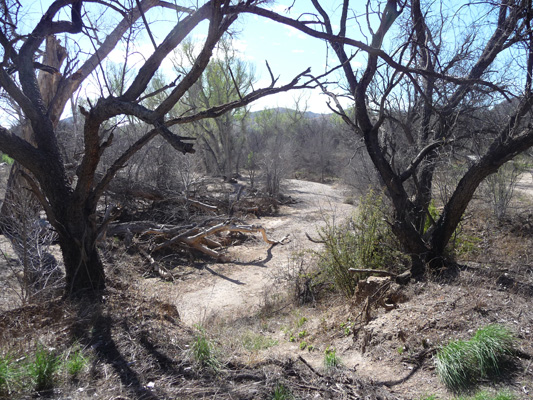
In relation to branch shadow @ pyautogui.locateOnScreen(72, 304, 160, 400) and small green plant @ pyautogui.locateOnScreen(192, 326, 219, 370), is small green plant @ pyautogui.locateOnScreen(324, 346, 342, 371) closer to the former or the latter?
small green plant @ pyautogui.locateOnScreen(192, 326, 219, 370)

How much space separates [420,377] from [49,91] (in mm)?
10340

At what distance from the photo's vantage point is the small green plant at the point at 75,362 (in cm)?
315

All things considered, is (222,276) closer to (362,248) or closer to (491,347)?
(362,248)

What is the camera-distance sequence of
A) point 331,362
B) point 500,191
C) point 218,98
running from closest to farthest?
point 331,362 → point 500,191 → point 218,98

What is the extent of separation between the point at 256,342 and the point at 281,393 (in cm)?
169

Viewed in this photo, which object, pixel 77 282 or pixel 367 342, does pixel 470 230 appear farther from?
pixel 77 282

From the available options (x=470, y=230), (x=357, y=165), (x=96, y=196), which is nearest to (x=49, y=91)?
(x=96, y=196)

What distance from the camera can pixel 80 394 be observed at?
2938 millimetres

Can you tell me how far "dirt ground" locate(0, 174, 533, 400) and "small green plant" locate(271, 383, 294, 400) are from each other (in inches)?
9.7

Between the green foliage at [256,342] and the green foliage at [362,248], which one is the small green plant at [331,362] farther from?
the green foliage at [362,248]

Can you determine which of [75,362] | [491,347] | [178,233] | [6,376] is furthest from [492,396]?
[178,233]

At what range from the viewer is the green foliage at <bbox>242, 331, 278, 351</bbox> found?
180 inches

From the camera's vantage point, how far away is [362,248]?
6.27 m

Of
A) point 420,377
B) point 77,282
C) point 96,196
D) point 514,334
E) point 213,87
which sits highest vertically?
point 213,87
